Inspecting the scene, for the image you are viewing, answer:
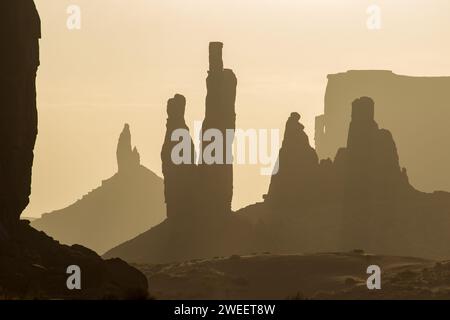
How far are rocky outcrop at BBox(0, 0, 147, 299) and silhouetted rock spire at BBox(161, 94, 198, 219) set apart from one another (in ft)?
314

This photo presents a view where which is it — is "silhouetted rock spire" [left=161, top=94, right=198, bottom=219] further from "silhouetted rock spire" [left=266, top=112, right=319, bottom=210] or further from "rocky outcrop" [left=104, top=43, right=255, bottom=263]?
"silhouetted rock spire" [left=266, top=112, right=319, bottom=210]

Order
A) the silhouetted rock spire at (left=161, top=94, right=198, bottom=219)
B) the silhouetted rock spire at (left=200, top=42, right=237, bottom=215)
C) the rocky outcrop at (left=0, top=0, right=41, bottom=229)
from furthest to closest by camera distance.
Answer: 1. the silhouetted rock spire at (left=200, top=42, right=237, bottom=215)
2. the silhouetted rock spire at (left=161, top=94, right=198, bottom=219)
3. the rocky outcrop at (left=0, top=0, right=41, bottom=229)

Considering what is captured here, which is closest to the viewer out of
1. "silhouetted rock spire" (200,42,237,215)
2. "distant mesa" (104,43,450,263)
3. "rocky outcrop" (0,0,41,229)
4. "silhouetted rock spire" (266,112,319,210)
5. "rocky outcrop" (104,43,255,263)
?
"rocky outcrop" (0,0,41,229)

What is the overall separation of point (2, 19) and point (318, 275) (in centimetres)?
4535

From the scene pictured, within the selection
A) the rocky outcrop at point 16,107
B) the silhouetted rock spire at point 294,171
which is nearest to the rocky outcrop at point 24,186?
the rocky outcrop at point 16,107

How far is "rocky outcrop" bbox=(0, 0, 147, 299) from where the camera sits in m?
43.8

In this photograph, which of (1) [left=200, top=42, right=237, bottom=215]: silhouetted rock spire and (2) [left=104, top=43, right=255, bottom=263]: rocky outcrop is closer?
(2) [left=104, top=43, right=255, bottom=263]: rocky outcrop

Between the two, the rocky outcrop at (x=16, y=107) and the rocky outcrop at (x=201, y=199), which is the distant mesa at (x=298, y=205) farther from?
the rocky outcrop at (x=16, y=107)

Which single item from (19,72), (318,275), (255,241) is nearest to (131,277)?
(19,72)

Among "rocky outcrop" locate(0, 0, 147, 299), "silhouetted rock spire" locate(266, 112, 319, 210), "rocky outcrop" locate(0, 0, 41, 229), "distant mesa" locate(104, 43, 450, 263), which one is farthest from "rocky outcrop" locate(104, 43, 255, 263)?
"rocky outcrop" locate(0, 0, 147, 299)

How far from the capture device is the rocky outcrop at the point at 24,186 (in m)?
43.8

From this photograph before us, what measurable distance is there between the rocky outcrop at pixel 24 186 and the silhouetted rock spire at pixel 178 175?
9578cm

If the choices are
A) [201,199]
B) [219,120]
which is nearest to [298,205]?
[201,199]
